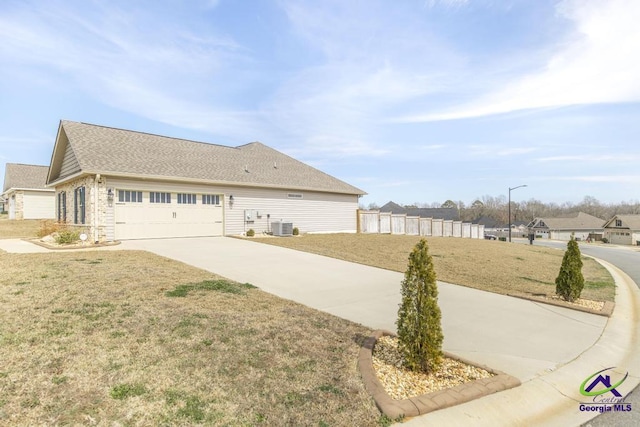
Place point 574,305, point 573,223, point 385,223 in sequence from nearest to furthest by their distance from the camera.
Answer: point 574,305 < point 385,223 < point 573,223

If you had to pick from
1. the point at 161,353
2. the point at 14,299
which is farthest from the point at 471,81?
the point at 14,299

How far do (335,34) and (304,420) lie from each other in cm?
1153

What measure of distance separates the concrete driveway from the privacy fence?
13.9 m


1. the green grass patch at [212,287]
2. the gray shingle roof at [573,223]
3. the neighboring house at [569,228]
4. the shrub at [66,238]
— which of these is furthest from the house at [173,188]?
the gray shingle roof at [573,223]

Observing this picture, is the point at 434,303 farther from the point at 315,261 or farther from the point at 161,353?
the point at 315,261

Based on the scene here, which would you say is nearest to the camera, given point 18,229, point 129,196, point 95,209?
point 95,209

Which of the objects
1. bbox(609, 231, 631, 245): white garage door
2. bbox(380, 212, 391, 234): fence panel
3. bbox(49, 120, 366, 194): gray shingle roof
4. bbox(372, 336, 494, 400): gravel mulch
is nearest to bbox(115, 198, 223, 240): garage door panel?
bbox(49, 120, 366, 194): gray shingle roof

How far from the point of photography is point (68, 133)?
51.2 ft

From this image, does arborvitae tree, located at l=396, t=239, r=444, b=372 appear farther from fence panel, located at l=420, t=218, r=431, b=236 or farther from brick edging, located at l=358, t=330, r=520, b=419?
fence panel, located at l=420, t=218, r=431, b=236

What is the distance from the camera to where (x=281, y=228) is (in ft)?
60.6

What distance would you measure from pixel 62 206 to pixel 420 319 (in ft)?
70.7

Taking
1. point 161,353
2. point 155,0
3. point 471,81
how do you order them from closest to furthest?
1. point 161,353
2. point 155,0
3. point 471,81

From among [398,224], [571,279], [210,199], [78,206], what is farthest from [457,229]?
[78,206]

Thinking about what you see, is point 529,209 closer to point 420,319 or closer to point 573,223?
point 573,223
